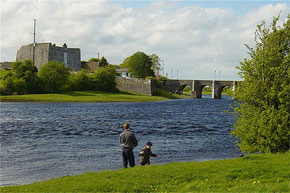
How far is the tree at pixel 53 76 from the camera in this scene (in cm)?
10893

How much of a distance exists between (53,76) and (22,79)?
1021cm

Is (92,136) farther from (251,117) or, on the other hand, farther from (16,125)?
(251,117)

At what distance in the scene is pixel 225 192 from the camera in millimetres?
12062

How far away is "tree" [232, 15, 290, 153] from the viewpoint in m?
19.8

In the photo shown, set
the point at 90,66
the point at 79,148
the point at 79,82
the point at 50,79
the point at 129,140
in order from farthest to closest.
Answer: the point at 90,66 < the point at 79,82 < the point at 50,79 < the point at 79,148 < the point at 129,140

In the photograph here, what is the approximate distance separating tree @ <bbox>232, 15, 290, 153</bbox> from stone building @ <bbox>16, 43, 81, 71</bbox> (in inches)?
4764

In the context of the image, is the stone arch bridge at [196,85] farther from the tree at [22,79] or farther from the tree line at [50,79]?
the tree at [22,79]

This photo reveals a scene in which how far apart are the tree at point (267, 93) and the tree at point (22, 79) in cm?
8764

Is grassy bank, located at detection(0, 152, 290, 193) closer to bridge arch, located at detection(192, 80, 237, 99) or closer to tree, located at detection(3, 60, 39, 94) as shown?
tree, located at detection(3, 60, 39, 94)

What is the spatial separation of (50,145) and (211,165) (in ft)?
57.3

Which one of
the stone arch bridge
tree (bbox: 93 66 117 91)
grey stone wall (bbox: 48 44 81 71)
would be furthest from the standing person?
the stone arch bridge

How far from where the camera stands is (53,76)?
109 m

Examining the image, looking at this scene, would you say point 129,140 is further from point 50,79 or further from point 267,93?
point 50,79

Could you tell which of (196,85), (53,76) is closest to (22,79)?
(53,76)
